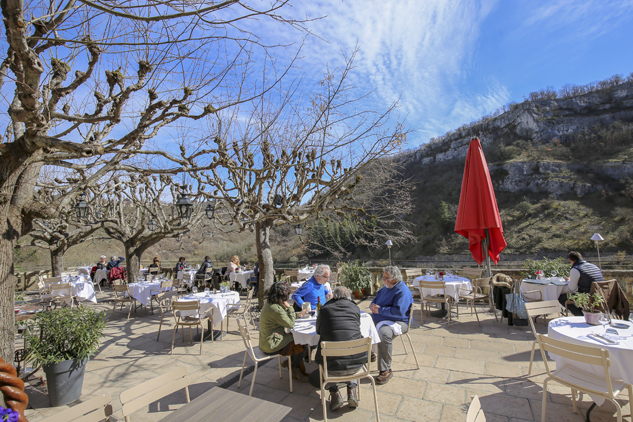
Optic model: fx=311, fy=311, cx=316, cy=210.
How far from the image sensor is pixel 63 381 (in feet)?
10.8

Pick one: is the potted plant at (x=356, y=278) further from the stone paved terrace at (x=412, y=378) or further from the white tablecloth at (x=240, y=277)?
the white tablecloth at (x=240, y=277)

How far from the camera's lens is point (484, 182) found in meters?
5.82

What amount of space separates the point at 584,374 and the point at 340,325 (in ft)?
6.62

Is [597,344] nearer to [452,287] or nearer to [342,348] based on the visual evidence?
[342,348]

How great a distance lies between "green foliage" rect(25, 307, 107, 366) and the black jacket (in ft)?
8.45

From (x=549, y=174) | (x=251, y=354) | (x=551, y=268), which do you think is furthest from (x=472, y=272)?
(x=549, y=174)

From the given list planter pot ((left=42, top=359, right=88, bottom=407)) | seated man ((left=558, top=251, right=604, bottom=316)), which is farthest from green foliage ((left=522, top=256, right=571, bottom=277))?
planter pot ((left=42, top=359, right=88, bottom=407))

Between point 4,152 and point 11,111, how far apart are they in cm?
42

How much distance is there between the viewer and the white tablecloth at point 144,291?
7617 mm

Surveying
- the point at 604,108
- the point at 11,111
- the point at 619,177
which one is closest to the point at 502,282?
the point at 11,111

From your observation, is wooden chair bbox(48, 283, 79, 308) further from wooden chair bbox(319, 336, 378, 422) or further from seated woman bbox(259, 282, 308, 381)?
wooden chair bbox(319, 336, 378, 422)

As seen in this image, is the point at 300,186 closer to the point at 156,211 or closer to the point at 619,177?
the point at 156,211

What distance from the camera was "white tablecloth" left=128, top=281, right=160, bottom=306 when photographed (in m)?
7.62

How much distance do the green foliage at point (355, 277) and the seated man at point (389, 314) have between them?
3.91 meters
